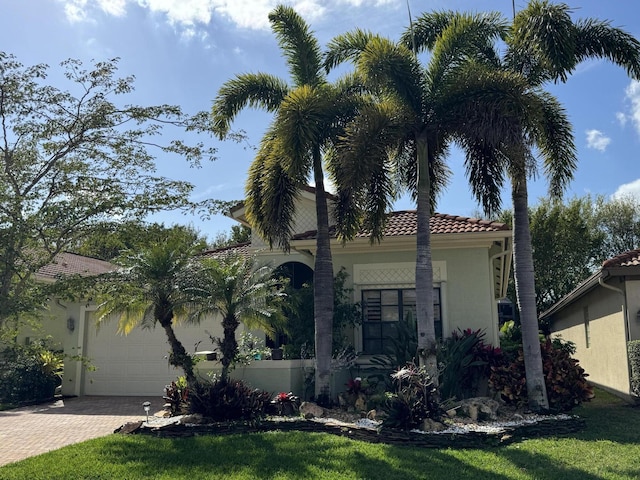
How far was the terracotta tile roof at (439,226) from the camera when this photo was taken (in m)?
13.3

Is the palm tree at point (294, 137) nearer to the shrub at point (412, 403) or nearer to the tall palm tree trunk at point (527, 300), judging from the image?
the shrub at point (412, 403)

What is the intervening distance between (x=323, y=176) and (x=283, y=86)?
2229 mm

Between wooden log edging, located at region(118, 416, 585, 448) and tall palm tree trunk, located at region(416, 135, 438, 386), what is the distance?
129 centimetres

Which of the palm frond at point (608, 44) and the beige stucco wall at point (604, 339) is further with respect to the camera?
the beige stucco wall at point (604, 339)

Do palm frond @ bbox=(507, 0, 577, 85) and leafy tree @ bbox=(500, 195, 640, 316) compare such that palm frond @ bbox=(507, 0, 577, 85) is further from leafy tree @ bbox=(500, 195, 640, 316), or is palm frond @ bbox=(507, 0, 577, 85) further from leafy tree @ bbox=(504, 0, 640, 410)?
leafy tree @ bbox=(500, 195, 640, 316)

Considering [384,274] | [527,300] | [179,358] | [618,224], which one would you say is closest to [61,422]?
[179,358]

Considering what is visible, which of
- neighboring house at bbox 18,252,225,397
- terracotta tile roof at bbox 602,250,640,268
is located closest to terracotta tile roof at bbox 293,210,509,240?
terracotta tile roof at bbox 602,250,640,268

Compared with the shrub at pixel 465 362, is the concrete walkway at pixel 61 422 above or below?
below

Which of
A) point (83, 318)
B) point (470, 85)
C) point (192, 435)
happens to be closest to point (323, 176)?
point (470, 85)

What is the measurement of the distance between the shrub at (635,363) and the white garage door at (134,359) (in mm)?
10244

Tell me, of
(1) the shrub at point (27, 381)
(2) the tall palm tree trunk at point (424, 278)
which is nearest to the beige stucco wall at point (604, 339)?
(2) the tall palm tree trunk at point (424, 278)

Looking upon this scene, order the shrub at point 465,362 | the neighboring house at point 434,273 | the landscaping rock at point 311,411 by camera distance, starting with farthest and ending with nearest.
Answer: the neighboring house at point 434,273 < the shrub at point 465,362 < the landscaping rock at point 311,411

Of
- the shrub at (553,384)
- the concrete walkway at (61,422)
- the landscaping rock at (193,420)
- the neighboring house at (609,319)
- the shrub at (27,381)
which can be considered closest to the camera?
the concrete walkway at (61,422)

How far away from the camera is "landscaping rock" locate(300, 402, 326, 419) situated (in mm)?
10188
